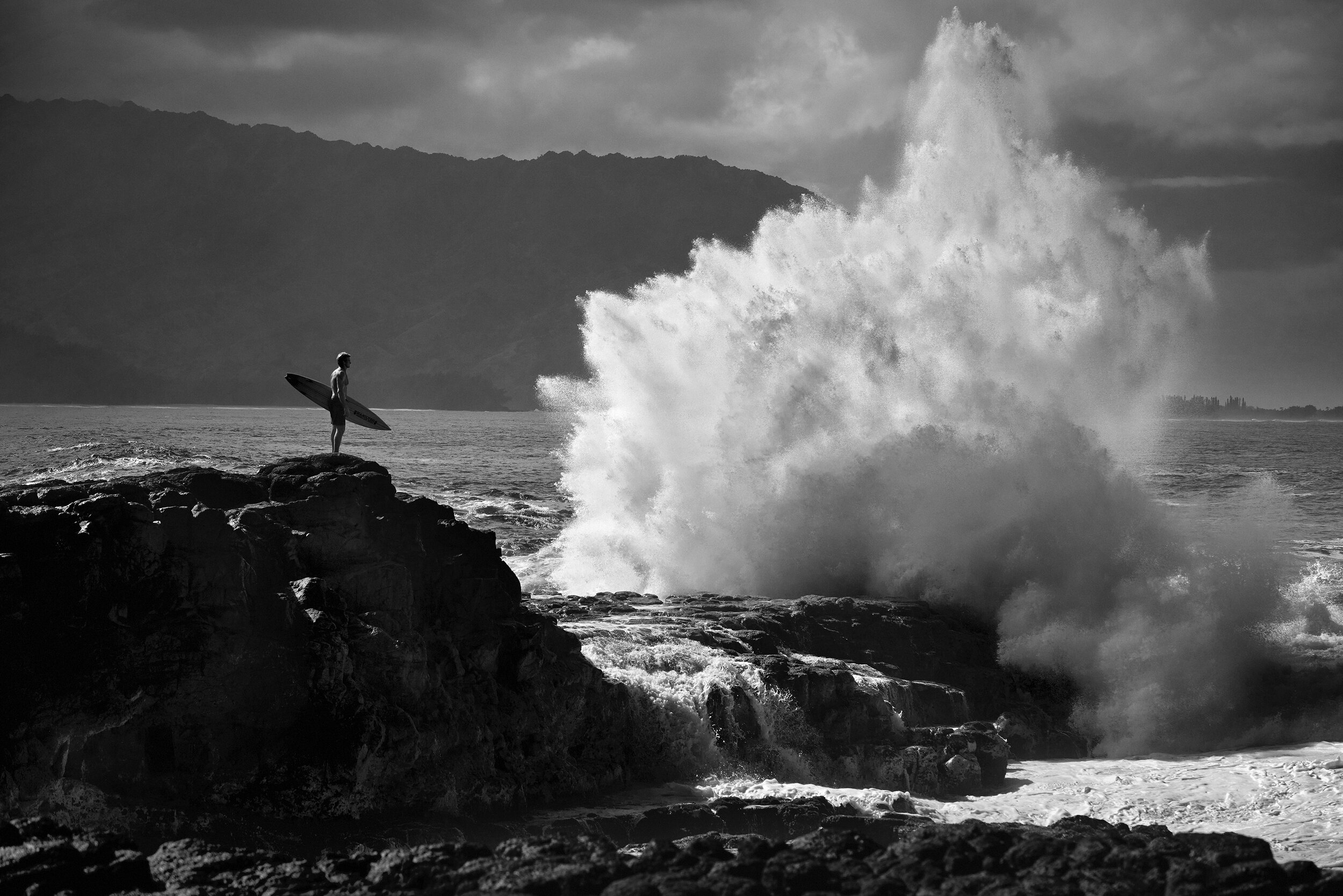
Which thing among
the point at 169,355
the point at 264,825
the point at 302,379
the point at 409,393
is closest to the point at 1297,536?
the point at 302,379

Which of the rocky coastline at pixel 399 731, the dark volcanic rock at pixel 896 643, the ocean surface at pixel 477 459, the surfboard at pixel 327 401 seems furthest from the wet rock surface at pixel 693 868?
the ocean surface at pixel 477 459

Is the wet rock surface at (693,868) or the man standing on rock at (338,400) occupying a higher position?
the man standing on rock at (338,400)

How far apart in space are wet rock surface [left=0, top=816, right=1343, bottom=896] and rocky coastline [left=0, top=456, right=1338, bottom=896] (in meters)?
0.03

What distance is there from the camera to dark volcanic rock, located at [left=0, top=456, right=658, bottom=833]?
1349 centimetres

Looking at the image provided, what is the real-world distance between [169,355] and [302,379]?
17578 cm

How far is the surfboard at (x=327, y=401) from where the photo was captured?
18578mm

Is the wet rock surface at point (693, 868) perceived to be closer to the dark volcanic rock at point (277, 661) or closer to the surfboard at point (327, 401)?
the dark volcanic rock at point (277, 661)

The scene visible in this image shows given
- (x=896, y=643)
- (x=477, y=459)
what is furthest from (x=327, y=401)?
(x=477, y=459)

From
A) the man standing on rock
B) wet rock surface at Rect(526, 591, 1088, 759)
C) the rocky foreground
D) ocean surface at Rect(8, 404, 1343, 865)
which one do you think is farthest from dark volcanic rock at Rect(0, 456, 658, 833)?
wet rock surface at Rect(526, 591, 1088, 759)

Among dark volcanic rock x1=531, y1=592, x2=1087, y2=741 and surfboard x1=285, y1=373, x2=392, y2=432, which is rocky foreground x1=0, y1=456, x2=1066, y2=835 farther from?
surfboard x1=285, y1=373, x2=392, y2=432

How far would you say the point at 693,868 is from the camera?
35.1 ft

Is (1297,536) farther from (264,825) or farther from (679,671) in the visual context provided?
(264,825)

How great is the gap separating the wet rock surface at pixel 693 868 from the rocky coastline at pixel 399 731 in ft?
0.09

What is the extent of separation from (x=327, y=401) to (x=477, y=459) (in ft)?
160
